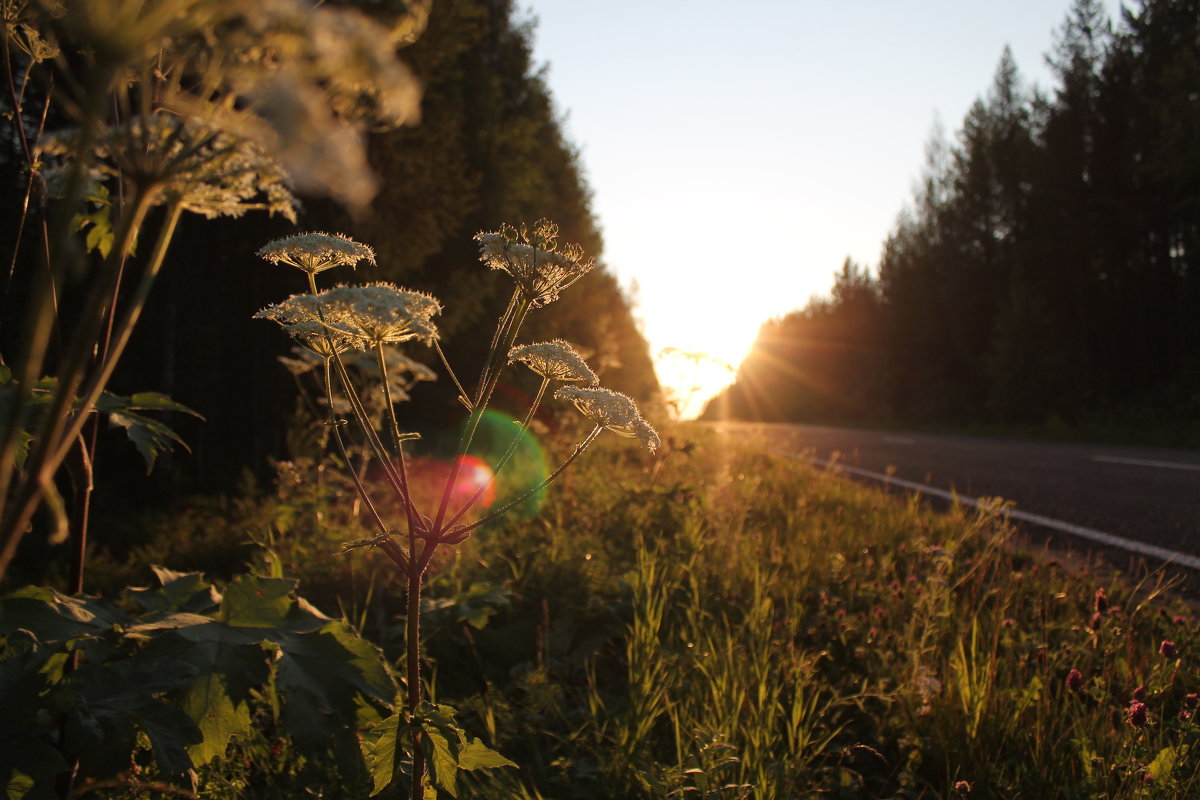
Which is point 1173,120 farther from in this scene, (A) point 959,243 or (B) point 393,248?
(B) point 393,248

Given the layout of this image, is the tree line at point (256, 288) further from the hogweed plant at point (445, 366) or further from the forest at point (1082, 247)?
the forest at point (1082, 247)

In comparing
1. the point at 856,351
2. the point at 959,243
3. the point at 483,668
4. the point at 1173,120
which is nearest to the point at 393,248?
the point at 483,668

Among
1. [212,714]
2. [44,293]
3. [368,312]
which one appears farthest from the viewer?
[212,714]

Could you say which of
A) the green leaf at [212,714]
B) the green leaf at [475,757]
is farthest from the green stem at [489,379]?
the green leaf at [212,714]

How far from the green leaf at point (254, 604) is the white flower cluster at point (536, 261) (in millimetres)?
941

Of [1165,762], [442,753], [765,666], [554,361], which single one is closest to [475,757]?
[442,753]

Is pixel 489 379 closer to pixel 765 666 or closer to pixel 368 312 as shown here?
pixel 368 312

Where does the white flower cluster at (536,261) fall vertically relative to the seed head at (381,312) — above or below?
above

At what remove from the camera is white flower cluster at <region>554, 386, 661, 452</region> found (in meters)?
1.50

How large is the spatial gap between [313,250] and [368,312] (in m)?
0.31

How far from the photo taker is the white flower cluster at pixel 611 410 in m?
1.50

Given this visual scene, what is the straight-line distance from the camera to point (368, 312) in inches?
46.6

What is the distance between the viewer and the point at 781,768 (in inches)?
74.1

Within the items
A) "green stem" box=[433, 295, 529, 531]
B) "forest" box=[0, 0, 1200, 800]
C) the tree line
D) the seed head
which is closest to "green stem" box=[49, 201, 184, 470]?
"forest" box=[0, 0, 1200, 800]
